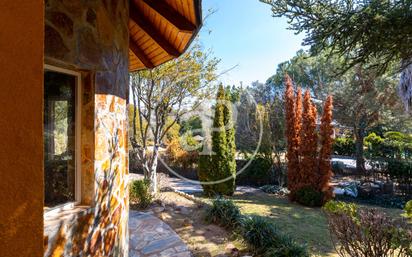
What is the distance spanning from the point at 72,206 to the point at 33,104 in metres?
1.82

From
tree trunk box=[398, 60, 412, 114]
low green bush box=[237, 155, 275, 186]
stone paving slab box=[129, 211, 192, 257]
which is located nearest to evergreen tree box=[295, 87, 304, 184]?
low green bush box=[237, 155, 275, 186]

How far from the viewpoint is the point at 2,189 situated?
700 millimetres

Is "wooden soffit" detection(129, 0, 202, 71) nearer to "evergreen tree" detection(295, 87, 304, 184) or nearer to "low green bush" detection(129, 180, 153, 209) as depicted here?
"low green bush" detection(129, 180, 153, 209)

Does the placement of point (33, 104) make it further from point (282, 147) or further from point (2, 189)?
point (282, 147)

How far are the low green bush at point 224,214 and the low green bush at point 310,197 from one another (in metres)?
4.83

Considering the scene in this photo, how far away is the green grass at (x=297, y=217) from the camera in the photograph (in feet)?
19.6

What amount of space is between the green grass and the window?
4955 mm

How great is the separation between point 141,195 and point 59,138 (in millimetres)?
5396

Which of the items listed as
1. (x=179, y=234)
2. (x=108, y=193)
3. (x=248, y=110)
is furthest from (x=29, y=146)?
(x=248, y=110)

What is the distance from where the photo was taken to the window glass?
2.13 m

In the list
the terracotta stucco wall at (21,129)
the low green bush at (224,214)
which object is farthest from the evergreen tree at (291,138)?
the terracotta stucco wall at (21,129)

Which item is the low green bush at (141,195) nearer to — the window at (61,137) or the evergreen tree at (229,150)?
the evergreen tree at (229,150)

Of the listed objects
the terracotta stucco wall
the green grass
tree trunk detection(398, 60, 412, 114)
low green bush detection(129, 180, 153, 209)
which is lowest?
the green grass

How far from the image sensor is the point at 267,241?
477 centimetres
